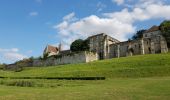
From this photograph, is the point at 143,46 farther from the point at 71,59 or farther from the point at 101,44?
the point at 71,59

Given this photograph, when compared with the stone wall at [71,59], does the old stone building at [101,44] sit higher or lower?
higher

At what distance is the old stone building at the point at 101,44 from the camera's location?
89.8m

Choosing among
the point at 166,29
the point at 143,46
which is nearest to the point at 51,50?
the point at 143,46

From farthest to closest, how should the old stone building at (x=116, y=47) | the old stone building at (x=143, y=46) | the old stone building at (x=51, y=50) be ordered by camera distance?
the old stone building at (x=51, y=50), the old stone building at (x=116, y=47), the old stone building at (x=143, y=46)

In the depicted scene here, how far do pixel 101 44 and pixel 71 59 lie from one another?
10.4 m

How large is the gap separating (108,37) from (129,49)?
11563mm

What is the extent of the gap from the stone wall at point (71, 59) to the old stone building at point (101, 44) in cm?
242

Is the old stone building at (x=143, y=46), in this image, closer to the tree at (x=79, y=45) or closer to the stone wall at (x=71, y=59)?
the stone wall at (x=71, y=59)

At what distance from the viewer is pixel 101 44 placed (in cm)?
9200

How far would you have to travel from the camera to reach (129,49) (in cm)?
8362

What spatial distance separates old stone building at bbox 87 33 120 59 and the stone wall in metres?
2.42

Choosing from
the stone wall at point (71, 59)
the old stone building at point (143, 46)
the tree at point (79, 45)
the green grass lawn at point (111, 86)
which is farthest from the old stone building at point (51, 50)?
the green grass lawn at point (111, 86)

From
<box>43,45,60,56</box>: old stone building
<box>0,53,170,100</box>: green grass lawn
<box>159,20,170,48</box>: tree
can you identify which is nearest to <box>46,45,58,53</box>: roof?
<box>43,45,60,56</box>: old stone building

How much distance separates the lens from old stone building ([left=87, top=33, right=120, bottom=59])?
294 ft
